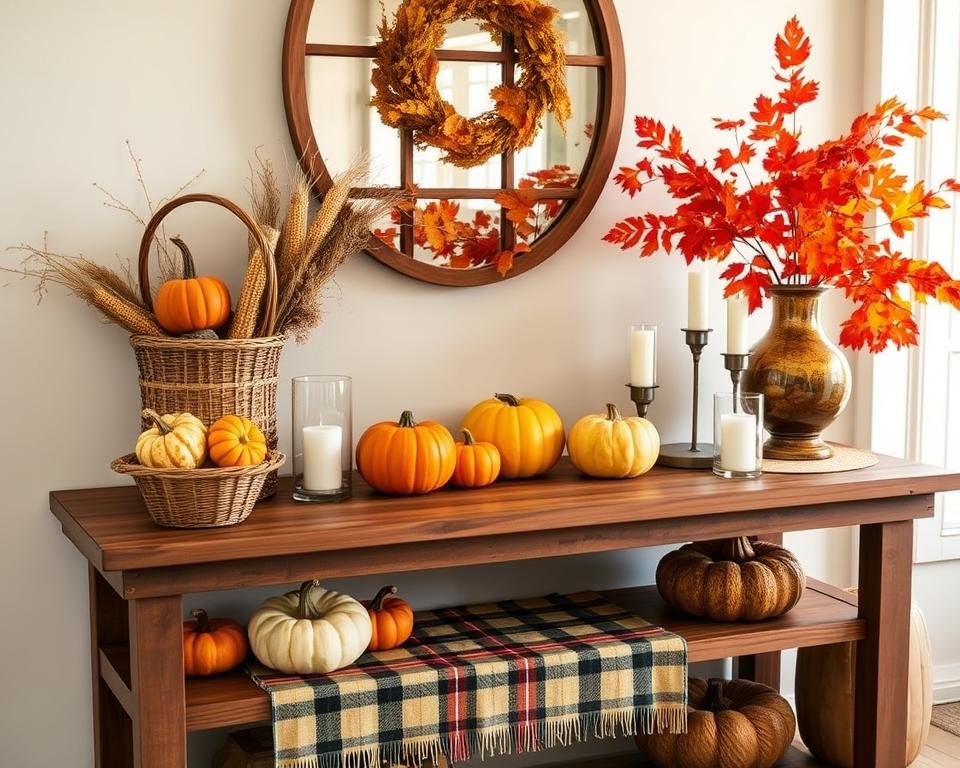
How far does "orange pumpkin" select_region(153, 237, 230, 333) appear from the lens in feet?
6.77

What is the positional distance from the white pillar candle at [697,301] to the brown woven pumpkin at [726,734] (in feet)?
2.68

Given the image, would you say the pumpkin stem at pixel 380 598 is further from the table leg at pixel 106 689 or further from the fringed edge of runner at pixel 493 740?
the table leg at pixel 106 689

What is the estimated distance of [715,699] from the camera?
260 centimetres

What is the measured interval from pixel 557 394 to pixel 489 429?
0.35 m

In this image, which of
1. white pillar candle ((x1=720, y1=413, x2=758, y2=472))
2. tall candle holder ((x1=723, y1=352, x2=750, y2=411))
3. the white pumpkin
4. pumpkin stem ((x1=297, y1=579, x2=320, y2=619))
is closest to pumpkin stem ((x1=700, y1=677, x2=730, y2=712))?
white pillar candle ((x1=720, y1=413, x2=758, y2=472))

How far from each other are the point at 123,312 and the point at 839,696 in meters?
1.76

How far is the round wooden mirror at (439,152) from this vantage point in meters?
2.33

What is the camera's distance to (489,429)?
92.7 inches

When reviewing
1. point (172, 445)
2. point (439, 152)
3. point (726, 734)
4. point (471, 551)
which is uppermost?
point (439, 152)

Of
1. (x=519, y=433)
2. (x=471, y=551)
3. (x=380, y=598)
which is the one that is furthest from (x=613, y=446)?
(x=380, y=598)

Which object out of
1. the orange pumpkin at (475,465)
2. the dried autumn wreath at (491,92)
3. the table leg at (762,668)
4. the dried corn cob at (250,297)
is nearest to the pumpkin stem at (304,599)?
the orange pumpkin at (475,465)

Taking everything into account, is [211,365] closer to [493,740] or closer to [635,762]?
[493,740]

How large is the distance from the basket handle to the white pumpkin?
49 cm

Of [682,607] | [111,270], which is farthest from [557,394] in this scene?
[111,270]
